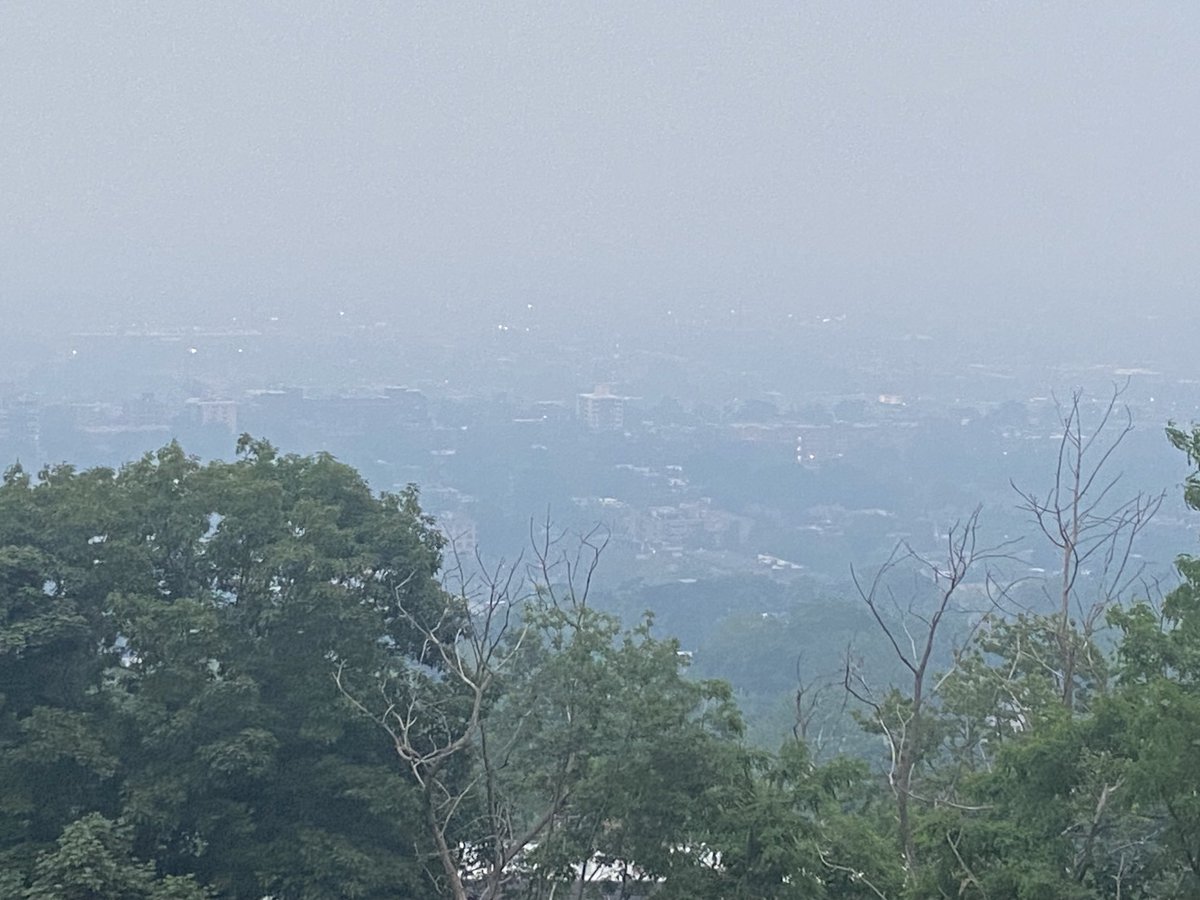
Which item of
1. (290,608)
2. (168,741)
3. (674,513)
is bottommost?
(674,513)

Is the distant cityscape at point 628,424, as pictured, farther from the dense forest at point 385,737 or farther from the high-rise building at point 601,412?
the dense forest at point 385,737

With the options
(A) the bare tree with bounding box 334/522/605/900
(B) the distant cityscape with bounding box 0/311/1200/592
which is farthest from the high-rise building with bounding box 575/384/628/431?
(A) the bare tree with bounding box 334/522/605/900

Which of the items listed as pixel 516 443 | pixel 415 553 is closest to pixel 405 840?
pixel 415 553

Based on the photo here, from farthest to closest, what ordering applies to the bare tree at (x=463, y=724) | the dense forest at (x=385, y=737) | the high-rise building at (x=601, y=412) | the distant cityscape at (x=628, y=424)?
the high-rise building at (x=601, y=412), the distant cityscape at (x=628, y=424), the bare tree at (x=463, y=724), the dense forest at (x=385, y=737)

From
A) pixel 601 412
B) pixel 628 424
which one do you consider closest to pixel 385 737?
pixel 601 412

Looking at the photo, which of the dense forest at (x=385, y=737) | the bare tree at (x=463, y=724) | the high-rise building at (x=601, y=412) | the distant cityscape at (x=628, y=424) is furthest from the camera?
the high-rise building at (x=601, y=412)

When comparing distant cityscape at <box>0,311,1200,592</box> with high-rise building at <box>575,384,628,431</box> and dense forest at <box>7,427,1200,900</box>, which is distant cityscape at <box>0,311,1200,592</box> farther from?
dense forest at <box>7,427,1200,900</box>

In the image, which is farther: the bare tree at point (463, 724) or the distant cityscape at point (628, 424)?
the distant cityscape at point (628, 424)

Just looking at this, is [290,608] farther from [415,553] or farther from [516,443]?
[516,443]

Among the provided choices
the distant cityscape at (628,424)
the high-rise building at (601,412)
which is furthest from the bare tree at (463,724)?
the high-rise building at (601,412)
